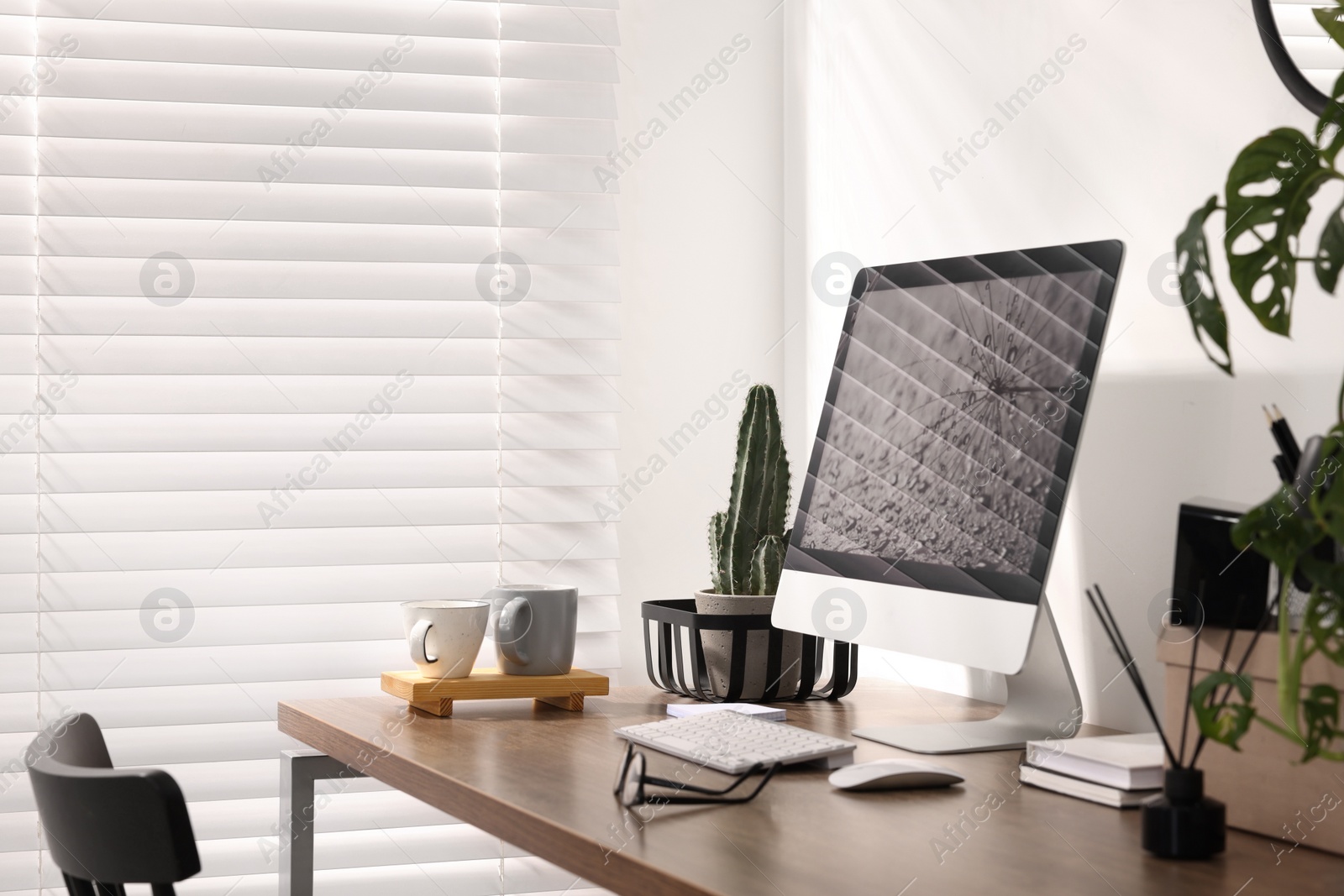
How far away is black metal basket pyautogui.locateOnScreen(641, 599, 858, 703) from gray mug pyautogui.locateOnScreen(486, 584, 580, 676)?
11 centimetres

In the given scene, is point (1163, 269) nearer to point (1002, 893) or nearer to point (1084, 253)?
point (1084, 253)

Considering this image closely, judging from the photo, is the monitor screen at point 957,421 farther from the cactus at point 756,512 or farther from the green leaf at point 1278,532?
the green leaf at point 1278,532

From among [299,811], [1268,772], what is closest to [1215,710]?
[1268,772]

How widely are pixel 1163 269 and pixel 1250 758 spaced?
53 centimetres

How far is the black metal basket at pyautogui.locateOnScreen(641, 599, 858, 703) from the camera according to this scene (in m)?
1.42

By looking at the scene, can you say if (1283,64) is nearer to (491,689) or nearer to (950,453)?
(950,453)

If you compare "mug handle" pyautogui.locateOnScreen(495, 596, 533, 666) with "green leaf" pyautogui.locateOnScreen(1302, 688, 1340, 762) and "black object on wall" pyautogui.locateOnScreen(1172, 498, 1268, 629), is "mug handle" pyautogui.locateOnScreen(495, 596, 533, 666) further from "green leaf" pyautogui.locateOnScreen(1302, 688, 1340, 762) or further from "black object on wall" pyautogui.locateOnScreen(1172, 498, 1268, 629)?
"green leaf" pyautogui.locateOnScreen(1302, 688, 1340, 762)

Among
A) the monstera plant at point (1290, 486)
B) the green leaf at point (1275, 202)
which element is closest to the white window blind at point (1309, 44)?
the monstera plant at point (1290, 486)

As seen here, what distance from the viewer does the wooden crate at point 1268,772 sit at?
2.64ft

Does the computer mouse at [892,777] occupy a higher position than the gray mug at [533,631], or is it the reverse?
the gray mug at [533,631]

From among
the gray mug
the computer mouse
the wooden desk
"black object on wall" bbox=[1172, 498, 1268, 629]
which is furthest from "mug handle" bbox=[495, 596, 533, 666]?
"black object on wall" bbox=[1172, 498, 1268, 629]

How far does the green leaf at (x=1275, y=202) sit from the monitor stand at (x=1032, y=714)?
1.34ft

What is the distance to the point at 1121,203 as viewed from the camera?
1.26 m

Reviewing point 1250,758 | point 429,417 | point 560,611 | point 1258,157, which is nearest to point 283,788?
point 560,611
